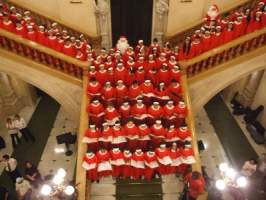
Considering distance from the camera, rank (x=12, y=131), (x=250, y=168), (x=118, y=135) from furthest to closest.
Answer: (x=12, y=131)
(x=250, y=168)
(x=118, y=135)

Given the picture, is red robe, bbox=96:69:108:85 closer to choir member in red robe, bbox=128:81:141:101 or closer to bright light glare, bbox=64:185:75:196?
choir member in red robe, bbox=128:81:141:101

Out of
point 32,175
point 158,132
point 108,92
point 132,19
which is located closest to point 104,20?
point 132,19

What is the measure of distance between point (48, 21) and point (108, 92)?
331 centimetres

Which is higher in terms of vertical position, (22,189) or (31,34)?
(31,34)

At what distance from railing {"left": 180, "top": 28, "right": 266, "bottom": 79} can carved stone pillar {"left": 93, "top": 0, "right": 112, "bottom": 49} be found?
9.42 ft

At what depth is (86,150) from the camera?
8.32 meters

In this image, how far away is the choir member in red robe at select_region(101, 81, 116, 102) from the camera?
8875mm

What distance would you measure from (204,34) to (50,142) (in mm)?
5251

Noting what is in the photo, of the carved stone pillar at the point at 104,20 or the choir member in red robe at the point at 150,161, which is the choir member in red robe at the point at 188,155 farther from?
the carved stone pillar at the point at 104,20

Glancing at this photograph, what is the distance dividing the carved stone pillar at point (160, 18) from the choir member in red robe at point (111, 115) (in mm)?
3408

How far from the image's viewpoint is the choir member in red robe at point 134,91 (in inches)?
352

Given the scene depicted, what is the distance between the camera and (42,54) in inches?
360

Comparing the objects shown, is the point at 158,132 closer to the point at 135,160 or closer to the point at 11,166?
the point at 135,160

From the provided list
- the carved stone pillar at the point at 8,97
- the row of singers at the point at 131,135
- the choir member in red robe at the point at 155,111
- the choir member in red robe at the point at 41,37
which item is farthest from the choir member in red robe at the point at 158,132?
the carved stone pillar at the point at 8,97
